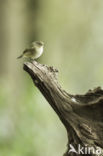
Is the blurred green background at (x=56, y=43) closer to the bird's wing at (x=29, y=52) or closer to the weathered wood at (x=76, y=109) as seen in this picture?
the bird's wing at (x=29, y=52)

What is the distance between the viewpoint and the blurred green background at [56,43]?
23.9 ft

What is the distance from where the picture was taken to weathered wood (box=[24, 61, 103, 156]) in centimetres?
215

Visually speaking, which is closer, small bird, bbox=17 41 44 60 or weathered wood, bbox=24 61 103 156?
weathered wood, bbox=24 61 103 156

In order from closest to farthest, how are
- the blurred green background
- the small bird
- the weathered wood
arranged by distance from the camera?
the weathered wood
the small bird
the blurred green background

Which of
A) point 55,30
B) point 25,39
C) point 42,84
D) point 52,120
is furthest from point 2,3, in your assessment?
point 42,84

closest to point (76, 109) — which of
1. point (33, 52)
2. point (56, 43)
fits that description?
point (33, 52)

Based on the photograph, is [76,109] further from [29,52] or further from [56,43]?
[56,43]

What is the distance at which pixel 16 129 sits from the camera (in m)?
5.20

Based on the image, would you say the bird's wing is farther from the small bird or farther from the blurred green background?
the blurred green background

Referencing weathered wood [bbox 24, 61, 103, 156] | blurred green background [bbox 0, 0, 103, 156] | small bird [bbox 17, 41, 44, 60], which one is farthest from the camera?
blurred green background [bbox 0, 0, 103, 156]

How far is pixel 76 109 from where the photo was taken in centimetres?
220

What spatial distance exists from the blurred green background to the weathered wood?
3.48 meters

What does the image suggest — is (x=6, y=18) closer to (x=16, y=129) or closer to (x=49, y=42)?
(x=49, y=42)

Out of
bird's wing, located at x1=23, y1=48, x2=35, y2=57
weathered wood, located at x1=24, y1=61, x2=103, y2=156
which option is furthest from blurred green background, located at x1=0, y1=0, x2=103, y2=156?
weathered wood, located at x1=24, y1=61, x2=103, y2=156
